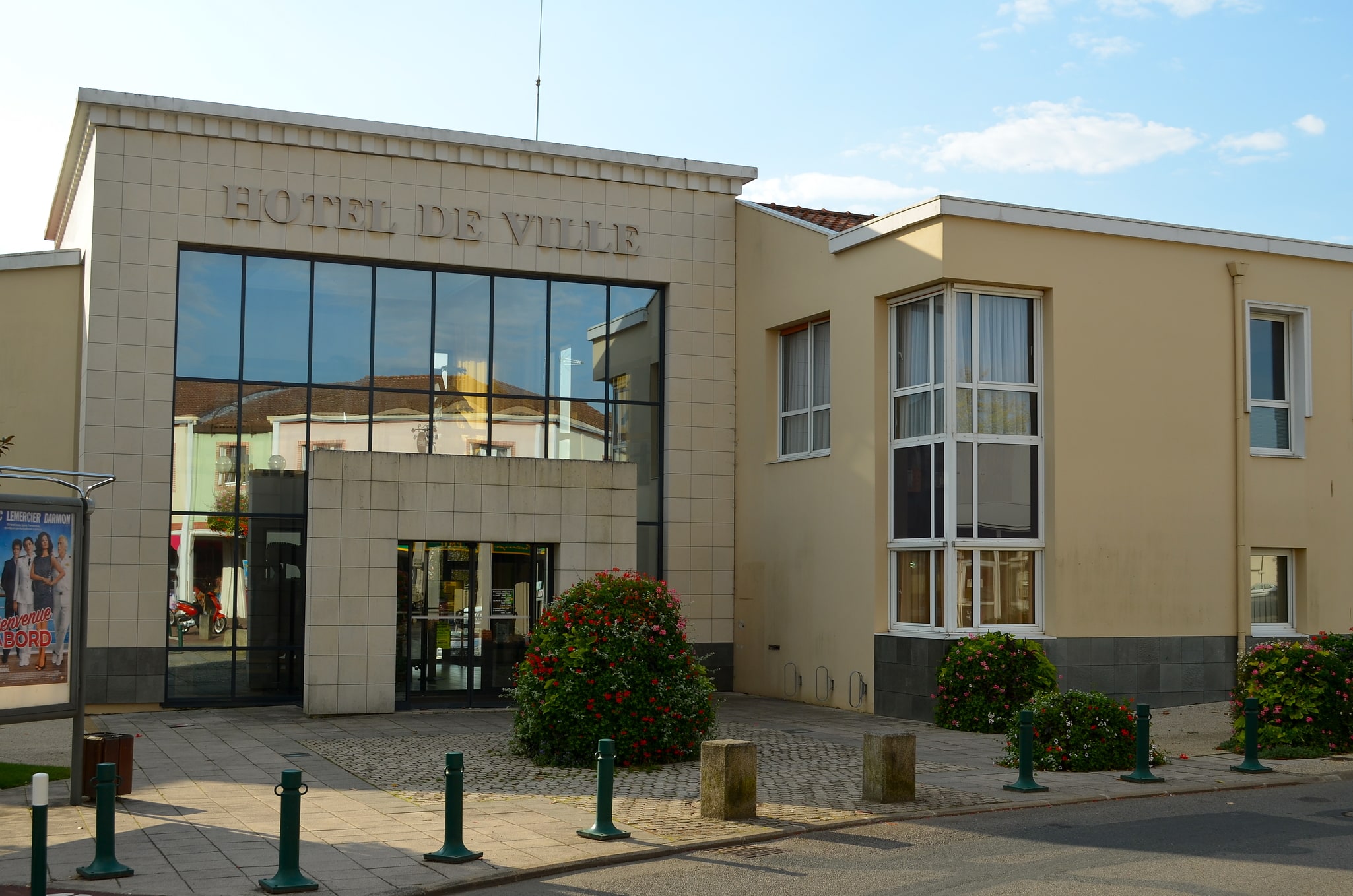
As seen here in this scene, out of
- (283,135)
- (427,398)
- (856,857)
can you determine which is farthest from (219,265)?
(856,857)

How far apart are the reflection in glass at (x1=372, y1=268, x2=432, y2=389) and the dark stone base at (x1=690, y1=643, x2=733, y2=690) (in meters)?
6.72

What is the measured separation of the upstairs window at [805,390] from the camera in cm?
2139

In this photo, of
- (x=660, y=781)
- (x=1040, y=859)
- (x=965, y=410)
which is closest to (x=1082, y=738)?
(x=660, y=781)

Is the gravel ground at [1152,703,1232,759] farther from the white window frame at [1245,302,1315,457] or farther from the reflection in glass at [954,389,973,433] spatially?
the reflection in glass at [954,389,973,433]

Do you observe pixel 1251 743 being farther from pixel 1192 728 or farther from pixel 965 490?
pixel 965 490

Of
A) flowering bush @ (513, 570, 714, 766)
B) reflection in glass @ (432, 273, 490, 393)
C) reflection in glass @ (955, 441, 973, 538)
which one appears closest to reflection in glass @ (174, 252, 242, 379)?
reflection in glass @ (432, 273, 490, 393)

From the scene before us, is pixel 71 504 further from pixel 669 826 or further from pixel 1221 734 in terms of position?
pixel 1221 734

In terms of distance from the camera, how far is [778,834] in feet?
35.0

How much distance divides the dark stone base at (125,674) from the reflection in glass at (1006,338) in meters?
13.1

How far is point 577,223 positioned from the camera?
22797 mm

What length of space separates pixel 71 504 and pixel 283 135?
10749 millimetres

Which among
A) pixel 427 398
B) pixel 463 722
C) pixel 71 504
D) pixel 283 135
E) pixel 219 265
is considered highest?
pixel 283 135

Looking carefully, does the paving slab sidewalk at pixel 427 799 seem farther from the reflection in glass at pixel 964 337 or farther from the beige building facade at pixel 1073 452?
the reflection in glass at pixel 964 337

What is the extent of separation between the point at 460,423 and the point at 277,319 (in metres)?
3.42
